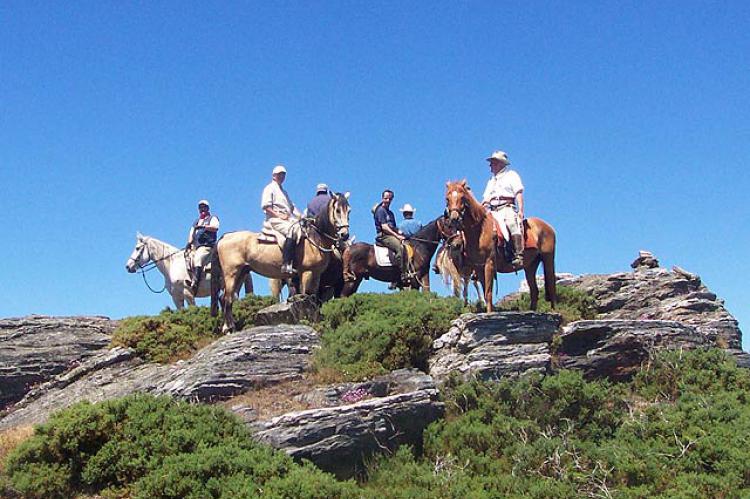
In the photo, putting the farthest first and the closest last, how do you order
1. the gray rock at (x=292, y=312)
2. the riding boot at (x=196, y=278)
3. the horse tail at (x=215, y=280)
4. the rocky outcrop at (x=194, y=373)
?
the riding boot at (x=196, y=278) → the horse tail at (x=215, y=280) → the gray rock at (x=292, y=312) → the rocky outcrop at (x=194, y=373)

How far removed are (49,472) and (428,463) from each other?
18.8 feet

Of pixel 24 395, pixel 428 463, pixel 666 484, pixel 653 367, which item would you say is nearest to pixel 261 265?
pixel 24 395

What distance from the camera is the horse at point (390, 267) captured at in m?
22.1

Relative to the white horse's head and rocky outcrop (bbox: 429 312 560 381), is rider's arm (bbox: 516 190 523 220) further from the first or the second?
the white horse's head

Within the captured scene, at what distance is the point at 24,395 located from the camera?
60.9 ft

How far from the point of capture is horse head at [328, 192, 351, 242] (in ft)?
62.0

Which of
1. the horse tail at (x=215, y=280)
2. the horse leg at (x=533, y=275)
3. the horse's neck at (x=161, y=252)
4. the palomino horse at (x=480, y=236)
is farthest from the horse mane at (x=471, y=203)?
the horse's neck at (x=161, y=252)

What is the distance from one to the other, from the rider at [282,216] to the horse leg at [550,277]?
5.31m

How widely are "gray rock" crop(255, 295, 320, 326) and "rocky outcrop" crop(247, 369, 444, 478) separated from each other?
3814 mm

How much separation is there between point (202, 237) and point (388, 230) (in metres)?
4.87

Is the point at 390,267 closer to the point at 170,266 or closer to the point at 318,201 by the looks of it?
the point at 318,201

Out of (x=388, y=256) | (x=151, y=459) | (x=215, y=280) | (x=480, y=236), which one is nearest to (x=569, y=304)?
(x=480, y=236)

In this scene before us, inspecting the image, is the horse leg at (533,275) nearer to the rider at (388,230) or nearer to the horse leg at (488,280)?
the horse leg at (488,280)

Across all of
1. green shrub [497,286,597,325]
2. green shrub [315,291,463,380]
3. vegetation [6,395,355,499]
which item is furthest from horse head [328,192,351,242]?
vegetation [6,395,355,499]
